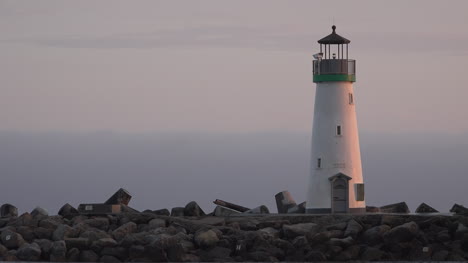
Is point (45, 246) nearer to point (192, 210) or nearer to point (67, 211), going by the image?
point (67, 211)

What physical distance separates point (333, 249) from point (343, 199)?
5.43m

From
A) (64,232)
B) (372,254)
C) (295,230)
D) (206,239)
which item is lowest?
(372,254)

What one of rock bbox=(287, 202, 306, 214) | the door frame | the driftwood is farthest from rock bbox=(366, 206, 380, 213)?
the driftwood

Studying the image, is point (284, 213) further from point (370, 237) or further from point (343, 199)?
point (370, 237)

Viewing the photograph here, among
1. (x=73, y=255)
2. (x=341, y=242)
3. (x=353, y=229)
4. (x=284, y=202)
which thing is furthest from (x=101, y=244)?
(x=284, y=202)

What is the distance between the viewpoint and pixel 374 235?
38.5m

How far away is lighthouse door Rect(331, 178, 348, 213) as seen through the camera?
43031 mm

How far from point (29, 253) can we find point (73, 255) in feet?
3.75

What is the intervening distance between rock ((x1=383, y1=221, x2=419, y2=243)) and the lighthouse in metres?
4.78

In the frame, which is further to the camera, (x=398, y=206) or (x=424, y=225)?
(x=398, y=206)

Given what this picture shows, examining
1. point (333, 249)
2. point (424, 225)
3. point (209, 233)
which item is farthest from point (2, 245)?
point (424, 225)

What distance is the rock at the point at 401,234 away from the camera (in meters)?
38.2

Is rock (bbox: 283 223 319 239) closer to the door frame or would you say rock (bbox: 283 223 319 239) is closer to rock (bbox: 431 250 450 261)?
rock (bbox: 431 250 450 261)

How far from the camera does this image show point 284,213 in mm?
44438
